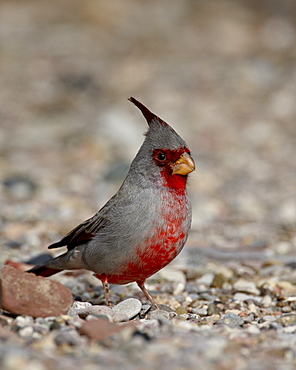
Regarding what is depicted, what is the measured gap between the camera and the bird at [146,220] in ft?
12.3

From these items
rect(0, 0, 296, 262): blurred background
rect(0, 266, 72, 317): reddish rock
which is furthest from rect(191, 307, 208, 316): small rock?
rect(0, 0, 296, 262): blurred background

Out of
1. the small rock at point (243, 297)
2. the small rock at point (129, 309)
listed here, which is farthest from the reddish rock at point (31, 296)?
the small rock at point (243, 297)

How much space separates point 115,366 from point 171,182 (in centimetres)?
159

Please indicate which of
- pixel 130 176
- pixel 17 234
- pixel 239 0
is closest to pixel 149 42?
pixel 239 0

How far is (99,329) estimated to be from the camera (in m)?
2.87

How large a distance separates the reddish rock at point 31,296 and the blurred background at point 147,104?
191 centimetres

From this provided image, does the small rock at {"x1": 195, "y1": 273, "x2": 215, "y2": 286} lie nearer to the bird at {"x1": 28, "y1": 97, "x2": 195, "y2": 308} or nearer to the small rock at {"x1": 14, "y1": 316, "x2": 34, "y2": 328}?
the bird at {"x1": 28, "y1": 97, "x2": 195, "y2": 308}

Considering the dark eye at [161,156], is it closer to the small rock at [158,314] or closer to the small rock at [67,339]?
the small rock at [158,314]

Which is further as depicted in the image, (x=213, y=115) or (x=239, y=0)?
(x=239, y=0)

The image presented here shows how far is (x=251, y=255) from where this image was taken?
17.7ft

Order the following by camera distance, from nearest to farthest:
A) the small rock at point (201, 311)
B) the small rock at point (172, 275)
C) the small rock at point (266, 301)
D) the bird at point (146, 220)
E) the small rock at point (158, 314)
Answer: the small rock at point (158, 314), the bird at point (146, 220), the small rock at point (201, 311), the small rock at point (266, 301), the small rock at point (172, 275)

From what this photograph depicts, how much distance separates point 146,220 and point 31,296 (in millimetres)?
818

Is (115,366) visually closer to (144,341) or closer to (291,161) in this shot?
(144,341)

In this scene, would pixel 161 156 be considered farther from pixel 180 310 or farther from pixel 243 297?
pixel 243 297
